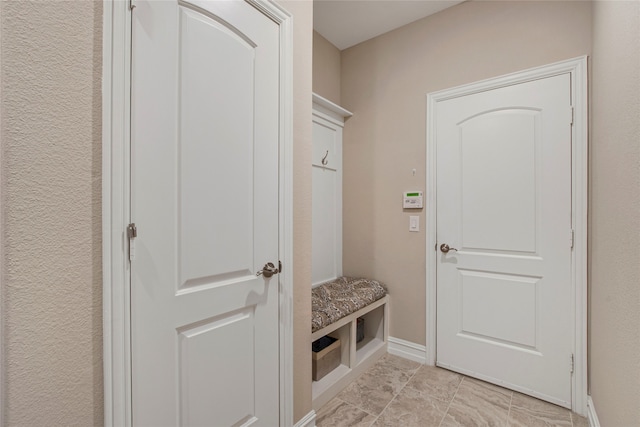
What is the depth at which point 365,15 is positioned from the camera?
241 cm

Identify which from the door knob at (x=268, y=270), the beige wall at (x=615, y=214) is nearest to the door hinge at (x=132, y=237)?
the door knob at (x=268, y=270)

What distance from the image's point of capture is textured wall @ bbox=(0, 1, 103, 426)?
2.45 ft

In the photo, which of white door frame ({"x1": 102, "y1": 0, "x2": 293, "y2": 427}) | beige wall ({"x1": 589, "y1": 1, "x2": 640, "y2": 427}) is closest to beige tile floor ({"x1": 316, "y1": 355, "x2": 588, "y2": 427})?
beige wall ({"x1": 589, "y1": 1, "x2": 640, "y2": 427})

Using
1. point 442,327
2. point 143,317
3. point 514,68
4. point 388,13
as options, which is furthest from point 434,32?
point 143,317

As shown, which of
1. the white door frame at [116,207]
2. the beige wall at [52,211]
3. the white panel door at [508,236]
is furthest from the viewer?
the white panel door at [508,236]

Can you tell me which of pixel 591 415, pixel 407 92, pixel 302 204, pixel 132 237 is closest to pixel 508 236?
pixel 591 415

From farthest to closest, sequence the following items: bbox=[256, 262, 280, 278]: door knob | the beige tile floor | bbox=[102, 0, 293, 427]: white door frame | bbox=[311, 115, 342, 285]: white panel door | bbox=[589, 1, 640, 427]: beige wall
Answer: bbox=[311, 115, 342, 285]: white panel door
the beige tile floor
bbox=[256, 262, 280, 278]: door knob
bbox=[589, 1, 640, 427]: beige wall
bbox=[102, 0, 293, 427]: white door frame

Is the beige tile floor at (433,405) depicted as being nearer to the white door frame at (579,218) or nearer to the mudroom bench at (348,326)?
the mudroom bench at (348,326)

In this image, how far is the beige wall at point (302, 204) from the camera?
154 cm

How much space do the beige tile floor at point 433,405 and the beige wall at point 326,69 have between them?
2402 millimetres

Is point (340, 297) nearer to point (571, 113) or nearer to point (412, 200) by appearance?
point (412, 200)

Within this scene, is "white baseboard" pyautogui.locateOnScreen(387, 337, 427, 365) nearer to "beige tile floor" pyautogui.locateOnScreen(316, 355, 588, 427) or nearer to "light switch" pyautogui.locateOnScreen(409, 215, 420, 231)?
"beige tile floor" pyautogui.locateOnScreen(316, 355, 588, 427)

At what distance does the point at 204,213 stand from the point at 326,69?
2.14 metres

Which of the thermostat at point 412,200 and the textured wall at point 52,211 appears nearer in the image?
the textured wall at point 52,211
